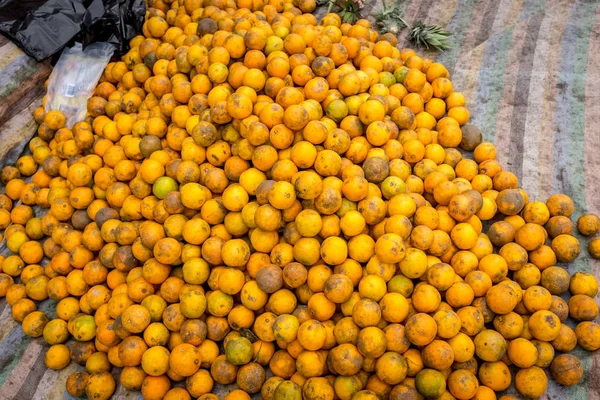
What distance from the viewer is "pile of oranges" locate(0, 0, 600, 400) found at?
231 centimetres

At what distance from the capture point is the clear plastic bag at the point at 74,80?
3814mm

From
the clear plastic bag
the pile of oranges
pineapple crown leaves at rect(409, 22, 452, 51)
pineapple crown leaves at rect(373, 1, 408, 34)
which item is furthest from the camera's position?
pineapple crown leaves at rect(373, 1, 408, 34)

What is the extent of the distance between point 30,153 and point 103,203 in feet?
4.63

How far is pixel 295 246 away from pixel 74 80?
286 centimetres

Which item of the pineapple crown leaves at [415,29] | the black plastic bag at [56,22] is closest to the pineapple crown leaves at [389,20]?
the pineapple crown leaves at [415,29]

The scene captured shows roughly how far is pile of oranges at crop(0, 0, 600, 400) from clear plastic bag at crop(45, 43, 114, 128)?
0.64 m

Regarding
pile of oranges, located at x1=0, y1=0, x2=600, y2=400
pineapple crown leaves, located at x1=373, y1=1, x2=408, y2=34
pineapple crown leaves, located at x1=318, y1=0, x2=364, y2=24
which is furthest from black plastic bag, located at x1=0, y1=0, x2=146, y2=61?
pineapple crown leaves, located at x1=373, y1=1, x2=408, y2=34

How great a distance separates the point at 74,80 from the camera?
3848 mm

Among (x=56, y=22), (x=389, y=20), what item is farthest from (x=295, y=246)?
(x=56, y=22)

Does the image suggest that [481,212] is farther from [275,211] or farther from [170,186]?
[170,186]

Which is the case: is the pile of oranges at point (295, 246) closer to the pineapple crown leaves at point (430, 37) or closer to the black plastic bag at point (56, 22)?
the pineapple crown leaves at point (430, 37)

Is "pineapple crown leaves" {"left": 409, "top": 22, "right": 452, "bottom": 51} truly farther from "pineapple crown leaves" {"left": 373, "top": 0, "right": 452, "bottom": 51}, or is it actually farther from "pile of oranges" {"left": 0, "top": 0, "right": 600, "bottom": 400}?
"pile of oranges" {"left": 0, "top": 0, "right": 600, "bottom": 400}

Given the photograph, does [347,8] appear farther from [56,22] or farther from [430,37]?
[56,22]

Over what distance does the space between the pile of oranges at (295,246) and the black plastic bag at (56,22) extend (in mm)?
1100
